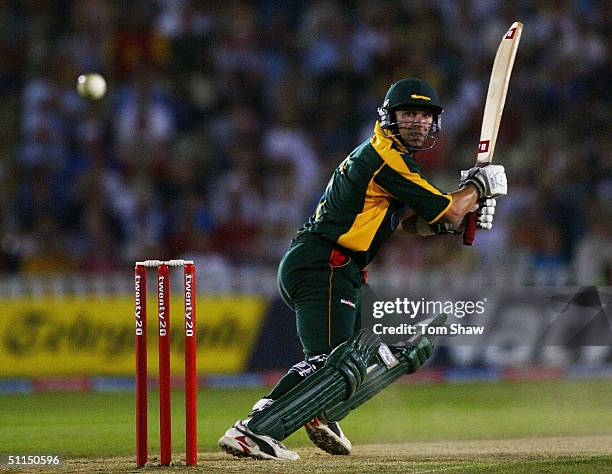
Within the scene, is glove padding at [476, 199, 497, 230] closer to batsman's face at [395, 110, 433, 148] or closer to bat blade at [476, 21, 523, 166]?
bat blade at [476, 21, 523, 166]

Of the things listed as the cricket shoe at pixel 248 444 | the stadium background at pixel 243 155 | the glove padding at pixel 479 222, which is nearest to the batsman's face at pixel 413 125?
the glove padding at pixel 479 222

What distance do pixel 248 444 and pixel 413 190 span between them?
56.4 inches

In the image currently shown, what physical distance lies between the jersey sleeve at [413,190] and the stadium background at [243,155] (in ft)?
16.1

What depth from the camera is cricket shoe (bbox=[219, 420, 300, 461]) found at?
585 centimetres

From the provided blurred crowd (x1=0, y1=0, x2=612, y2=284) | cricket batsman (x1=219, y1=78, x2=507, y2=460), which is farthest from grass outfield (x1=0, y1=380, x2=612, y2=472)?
blurred crowd (x1=0, y1=0, x2=612, y2=284)

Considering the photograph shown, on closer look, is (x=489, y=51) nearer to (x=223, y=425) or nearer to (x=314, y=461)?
(x=223, y=425)

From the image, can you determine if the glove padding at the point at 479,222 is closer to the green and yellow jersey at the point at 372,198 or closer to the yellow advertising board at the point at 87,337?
the green and yellow jersey at the point at 372,198

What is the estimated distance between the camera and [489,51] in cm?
1332

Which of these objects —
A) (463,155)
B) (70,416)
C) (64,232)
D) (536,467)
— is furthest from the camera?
(463,155)

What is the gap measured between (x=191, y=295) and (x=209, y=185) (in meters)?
6.42

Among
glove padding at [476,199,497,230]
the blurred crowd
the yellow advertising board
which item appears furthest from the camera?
the blurred crowd

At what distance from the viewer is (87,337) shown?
36.1ft

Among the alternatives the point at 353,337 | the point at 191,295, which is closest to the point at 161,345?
the point at 191,295

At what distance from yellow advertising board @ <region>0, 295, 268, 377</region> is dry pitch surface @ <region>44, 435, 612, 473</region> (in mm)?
4136
